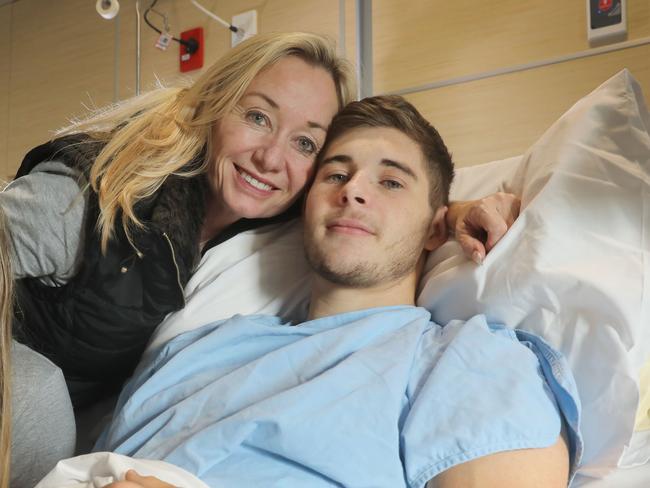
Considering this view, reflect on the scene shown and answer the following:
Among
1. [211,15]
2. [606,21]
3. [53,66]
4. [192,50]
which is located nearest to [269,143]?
[606,21]

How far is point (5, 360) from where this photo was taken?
109cm

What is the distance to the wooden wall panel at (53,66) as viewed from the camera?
3.51m

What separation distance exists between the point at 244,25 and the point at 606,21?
5.06 ft

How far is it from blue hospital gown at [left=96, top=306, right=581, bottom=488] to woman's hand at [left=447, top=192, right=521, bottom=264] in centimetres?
15

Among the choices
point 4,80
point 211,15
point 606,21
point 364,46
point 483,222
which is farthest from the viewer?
point 4,80

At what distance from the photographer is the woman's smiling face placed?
1.44 meters

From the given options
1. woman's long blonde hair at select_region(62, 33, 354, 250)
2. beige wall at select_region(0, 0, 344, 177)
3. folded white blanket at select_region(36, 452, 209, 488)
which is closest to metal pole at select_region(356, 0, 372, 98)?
beige wall at select_region(0, 0, 344, 177)

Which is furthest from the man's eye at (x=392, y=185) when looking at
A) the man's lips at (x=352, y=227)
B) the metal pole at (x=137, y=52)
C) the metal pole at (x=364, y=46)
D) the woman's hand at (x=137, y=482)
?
the metal pole at (x=137, y=52)

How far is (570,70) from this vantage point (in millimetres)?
2248

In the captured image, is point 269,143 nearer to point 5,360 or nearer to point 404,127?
point 404,127

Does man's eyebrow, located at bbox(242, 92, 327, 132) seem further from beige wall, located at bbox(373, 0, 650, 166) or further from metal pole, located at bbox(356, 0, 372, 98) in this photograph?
metal pole, located at bbox(356, 0, 372, 98)

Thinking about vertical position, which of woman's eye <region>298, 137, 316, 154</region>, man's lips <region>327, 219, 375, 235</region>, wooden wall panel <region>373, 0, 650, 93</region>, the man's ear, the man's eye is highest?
wooden wall panel <region>373, 0, 650, 93</region>

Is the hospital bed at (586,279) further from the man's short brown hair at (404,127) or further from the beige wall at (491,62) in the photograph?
the beige wall at (491,62)

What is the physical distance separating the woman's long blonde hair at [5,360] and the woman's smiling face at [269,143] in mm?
469
